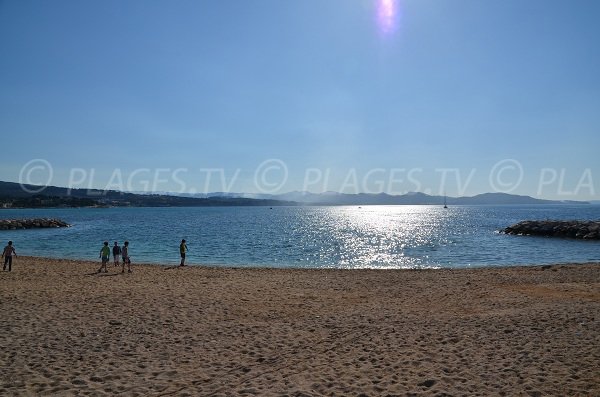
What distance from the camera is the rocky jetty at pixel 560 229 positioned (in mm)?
48000

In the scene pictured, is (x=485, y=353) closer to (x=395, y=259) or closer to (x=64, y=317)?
(x=64, y=317)

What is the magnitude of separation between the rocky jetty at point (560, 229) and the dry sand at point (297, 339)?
37.7 m

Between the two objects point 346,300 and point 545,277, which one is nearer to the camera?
point 346,300

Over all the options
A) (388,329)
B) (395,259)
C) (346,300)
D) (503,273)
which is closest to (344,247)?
(395,259)

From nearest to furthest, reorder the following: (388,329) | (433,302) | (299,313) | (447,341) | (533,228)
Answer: (447,341) → (388,329) → (299,313) → (433,302) → (533,228)

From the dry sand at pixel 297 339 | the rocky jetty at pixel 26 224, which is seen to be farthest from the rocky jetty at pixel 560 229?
the rocky jetty at pixel 26 224

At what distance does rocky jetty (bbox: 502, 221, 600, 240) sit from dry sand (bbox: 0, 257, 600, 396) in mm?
37659

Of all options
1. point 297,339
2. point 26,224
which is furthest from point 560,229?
point 26,224

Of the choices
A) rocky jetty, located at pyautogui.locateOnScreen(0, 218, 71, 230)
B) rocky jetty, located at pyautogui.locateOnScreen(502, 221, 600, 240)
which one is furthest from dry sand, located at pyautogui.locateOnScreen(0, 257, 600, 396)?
rocky jetty, located at pyautogui.locateOnScreen(0, 218, 71, 230)

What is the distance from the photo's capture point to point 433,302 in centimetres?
1398

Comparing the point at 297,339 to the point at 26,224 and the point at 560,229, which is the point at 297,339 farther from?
the point at 26,224

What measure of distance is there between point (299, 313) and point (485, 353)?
5.47m

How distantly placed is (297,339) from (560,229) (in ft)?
180

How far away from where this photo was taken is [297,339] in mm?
9602
